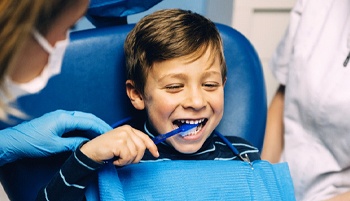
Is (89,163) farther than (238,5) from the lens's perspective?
No

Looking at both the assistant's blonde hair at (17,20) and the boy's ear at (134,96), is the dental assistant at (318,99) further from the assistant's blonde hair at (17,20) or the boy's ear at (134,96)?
the assistant's blonde hair at (17,20)

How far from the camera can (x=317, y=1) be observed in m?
1.65

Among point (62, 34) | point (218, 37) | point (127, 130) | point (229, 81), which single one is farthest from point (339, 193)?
point (62, 34)

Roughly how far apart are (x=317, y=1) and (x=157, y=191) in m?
0.65

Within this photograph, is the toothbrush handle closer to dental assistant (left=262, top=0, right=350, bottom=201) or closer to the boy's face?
the boy's face

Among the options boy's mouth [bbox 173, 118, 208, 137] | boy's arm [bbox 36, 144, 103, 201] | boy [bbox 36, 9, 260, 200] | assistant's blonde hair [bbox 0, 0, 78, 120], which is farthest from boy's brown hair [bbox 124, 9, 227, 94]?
assistant's blonde hair [bbox 0, 0, 78, 120]

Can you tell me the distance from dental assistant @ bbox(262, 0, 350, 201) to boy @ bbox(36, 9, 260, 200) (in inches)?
9.2

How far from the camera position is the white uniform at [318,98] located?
1582 millimetres

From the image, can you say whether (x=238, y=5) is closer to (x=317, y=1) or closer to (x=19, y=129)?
(x=317, y=1)

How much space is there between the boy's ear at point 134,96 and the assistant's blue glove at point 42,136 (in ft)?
0.46

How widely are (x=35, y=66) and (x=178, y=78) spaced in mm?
417

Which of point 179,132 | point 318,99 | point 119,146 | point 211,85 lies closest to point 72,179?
point 119,146

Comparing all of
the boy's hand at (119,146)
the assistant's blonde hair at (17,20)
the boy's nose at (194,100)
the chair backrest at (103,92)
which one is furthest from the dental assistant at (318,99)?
the assistant's blonde hair at (17,20)

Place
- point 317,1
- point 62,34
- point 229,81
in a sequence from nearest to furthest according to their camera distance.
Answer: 1. point 62,34
2. point 229,81
3. point 317,1
